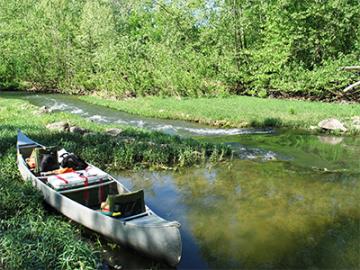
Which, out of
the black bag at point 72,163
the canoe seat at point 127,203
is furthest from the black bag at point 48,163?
the canoe seat at point 127,203

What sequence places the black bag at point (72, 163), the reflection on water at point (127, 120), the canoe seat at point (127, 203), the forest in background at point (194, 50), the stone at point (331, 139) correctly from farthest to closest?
the forest in background at point (194, 50) < the reflection on water at point (127, 120) < the stone at point (331, 139) < the black bag at point (72, 163) < the canoe seat at point (127, 203)

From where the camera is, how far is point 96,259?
834cm

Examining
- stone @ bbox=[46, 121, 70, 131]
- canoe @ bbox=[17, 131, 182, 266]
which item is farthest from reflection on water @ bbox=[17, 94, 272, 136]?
canoe @ bbox=[17, 131, 182, 266]

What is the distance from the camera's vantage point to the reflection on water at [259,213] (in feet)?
30.4

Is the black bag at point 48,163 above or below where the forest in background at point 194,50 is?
below

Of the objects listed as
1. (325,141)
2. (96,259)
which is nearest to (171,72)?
(325,141)

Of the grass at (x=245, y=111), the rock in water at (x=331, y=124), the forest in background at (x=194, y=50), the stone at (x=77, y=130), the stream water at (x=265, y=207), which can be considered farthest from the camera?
the forest in background at (x=194, y=50)

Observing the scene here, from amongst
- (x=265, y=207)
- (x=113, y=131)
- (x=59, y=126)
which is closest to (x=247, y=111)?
(x=113, y=131)

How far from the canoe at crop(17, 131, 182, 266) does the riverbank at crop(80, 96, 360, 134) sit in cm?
1552

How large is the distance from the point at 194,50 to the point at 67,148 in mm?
25026

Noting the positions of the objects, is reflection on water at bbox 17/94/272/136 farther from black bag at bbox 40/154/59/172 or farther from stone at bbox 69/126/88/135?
black bag at bbox 40/154/59/172

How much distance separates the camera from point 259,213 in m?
11.6

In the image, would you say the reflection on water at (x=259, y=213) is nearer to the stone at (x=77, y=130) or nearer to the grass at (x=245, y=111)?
the stone at (x=77, y=130)

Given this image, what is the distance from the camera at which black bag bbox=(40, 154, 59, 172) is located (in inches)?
504
